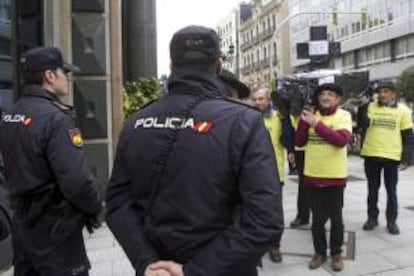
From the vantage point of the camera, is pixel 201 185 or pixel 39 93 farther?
pixel 39 93

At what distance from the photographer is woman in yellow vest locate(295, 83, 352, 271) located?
5.26m

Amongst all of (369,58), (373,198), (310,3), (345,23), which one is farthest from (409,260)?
(310,3)

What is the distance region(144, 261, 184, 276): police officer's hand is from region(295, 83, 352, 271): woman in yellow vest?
10.6 feet

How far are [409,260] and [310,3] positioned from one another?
5834 centimetres

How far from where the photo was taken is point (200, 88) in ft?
7.37

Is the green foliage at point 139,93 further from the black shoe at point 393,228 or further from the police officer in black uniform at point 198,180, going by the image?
the police officer in black uniform at point 198,180

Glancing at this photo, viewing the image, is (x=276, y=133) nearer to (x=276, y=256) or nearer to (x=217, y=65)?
(x=276, y=256)

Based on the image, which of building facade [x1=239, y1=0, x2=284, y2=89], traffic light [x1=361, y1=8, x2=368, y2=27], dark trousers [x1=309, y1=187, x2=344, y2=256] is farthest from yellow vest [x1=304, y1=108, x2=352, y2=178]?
building facade [x1=239, y1=0, x2=284, y2=89]

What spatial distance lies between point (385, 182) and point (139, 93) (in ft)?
15.7

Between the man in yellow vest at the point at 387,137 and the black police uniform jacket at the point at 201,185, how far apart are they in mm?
4794

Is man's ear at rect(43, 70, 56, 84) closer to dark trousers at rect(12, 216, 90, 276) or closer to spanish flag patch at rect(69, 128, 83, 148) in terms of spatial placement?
spanish flag patch at rect(69, 128, 83, 148)

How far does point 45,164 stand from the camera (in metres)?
3.07

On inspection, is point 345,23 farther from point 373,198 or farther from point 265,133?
point 265,133

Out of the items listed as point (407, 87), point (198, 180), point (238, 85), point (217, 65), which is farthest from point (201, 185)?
point (407, 87)
